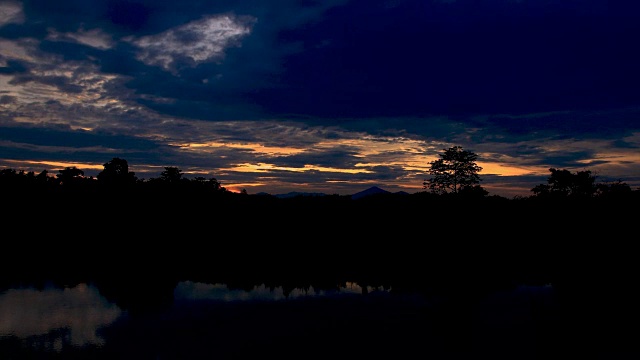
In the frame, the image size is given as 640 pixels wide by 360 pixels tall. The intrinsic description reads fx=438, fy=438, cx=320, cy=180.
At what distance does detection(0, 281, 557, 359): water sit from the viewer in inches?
611

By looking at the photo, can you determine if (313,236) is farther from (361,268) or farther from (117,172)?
(117,172)

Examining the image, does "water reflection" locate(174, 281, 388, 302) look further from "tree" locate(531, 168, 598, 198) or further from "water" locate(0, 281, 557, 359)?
"tree" locate(531, 168, 598, 198)

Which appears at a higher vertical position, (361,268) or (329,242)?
(329,242)

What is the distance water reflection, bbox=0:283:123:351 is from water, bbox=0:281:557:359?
42 millimetres

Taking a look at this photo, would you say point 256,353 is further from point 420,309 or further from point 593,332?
point 593,332

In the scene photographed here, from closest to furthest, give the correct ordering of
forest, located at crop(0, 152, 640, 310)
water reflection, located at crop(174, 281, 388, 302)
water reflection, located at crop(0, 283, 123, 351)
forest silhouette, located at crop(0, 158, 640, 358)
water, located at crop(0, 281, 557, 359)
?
water, located at crop(0, 281, 557, 359) < water reflection, located at crop(0, 283, 123, 351) < water reflection, located at crop(174, 281, 388, 302) < forest silhouette, located at crop(0, 158, 640, 358) < forest, located at crop(0, 152, 640, 310)

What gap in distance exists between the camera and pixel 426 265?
34.2 metres

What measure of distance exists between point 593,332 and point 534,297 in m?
6.29

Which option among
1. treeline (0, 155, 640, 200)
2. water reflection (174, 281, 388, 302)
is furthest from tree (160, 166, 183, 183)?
water reflection (174, 281, 388, 302)

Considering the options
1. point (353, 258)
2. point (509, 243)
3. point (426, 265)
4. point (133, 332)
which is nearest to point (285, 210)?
point (353, 258)

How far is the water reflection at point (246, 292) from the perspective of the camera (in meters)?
23.8

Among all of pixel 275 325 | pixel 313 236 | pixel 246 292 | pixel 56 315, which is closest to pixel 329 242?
pixel 313 236

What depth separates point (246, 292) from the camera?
25.2 m

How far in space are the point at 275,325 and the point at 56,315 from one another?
9697 mm
